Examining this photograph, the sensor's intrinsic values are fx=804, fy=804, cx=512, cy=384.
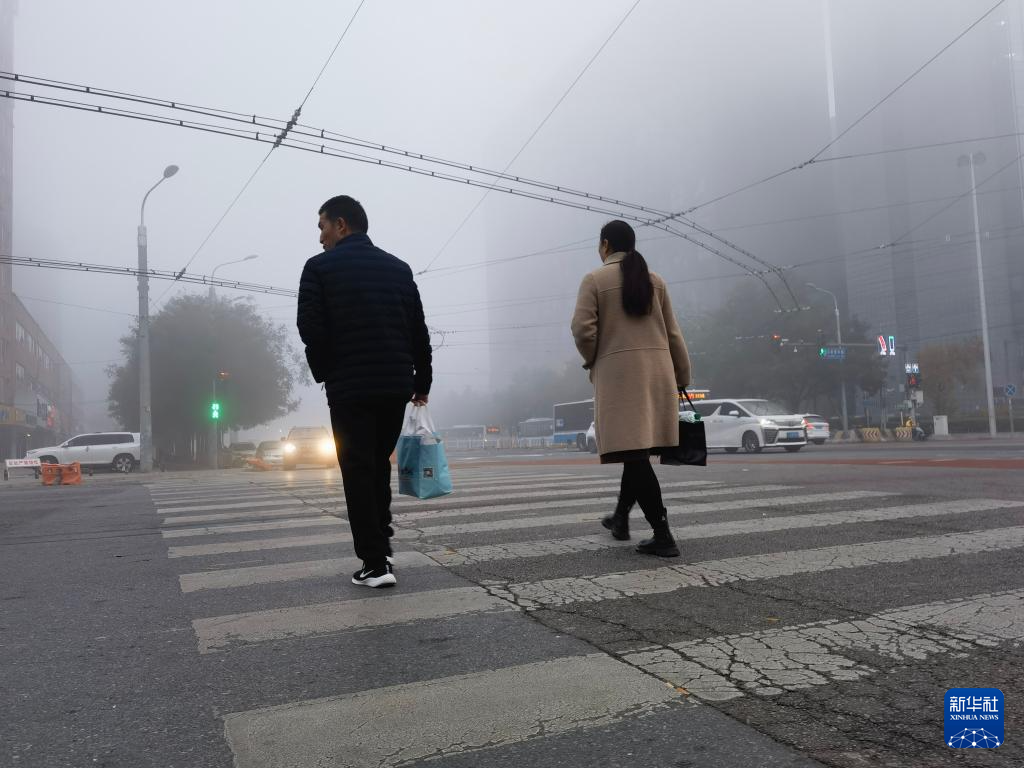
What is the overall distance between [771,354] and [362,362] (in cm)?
5287

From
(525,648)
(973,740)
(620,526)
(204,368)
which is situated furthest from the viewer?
(204,368)

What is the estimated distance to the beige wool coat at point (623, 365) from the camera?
175 inches

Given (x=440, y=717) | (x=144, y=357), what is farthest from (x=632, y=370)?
(x=144, y=357)

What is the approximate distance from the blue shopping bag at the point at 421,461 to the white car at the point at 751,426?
1940 centimetres

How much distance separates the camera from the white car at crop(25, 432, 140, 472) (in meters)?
30.2

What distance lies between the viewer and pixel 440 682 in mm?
2504

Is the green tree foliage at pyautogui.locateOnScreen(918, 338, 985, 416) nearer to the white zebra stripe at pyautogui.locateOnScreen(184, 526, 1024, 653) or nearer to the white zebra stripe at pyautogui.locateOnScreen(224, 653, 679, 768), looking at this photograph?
the white zebra stripe at pyautogui.locateOnScreen(184, 526, 1024, 653)

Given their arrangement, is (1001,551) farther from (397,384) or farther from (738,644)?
(397,384)

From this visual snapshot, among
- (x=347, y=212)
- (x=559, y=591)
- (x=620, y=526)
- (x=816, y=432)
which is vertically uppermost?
(x=347, y=212)

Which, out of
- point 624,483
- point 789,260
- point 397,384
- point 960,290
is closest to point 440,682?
point 397,384

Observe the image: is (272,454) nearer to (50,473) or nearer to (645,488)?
(50,473)

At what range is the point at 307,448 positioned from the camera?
22.9 m

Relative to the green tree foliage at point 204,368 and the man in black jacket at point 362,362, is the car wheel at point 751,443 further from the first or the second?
the green tree foliage at point 204,368

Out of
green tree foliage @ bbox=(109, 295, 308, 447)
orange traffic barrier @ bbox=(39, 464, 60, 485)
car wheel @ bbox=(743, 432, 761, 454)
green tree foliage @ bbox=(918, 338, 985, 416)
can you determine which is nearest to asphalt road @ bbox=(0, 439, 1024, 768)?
orange traffic barrier @ bbox=(39, 464, 60, 485)
